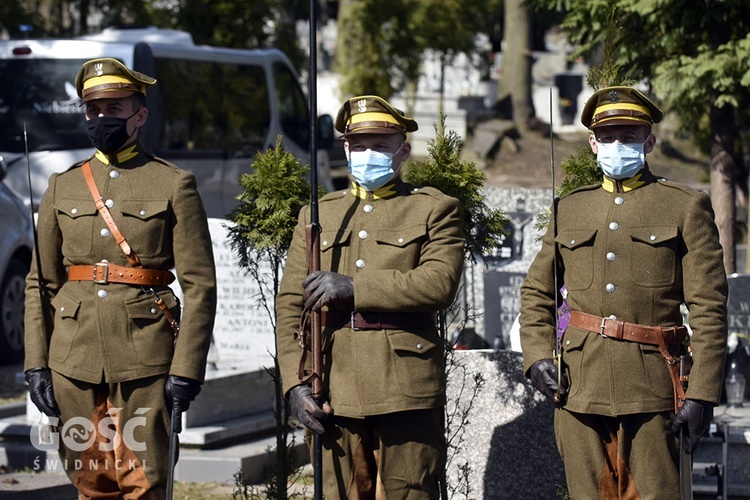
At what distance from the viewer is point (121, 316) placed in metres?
5.29

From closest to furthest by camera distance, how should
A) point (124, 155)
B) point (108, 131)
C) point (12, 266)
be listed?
point (108, 131)
point (124, 155)
point (12, 266)

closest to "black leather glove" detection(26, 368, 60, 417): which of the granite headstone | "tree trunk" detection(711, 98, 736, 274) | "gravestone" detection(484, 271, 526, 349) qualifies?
"gravestone" detection(484, 271, 526, 349)

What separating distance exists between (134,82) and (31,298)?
38.1 inches

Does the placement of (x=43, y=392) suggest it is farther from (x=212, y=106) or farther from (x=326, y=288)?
(x=212, y=106)

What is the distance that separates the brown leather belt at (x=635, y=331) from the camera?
513 cm

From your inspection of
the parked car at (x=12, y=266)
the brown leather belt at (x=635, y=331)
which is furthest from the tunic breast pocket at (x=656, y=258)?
the parked car at (x=12, y=266)

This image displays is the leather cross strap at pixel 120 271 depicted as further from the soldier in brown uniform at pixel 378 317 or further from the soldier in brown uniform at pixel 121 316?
the soldier in brown uniform at pixel 378 317

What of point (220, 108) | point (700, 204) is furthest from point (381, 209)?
point (220, 108)

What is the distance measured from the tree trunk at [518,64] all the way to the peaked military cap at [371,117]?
2461cm

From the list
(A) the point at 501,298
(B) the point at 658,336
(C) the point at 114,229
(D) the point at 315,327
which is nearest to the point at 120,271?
(C) the point at 114,229

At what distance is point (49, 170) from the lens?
43.6 ft

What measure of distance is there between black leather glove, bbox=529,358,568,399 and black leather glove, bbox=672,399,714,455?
470mm

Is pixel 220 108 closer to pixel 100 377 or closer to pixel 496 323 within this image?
pixel 496 323

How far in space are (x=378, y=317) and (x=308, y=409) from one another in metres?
0.44
